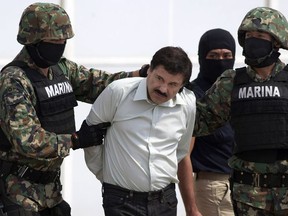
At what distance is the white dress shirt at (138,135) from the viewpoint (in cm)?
639

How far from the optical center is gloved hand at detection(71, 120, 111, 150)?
255 inches

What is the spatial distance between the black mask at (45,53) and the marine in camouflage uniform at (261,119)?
104 cm

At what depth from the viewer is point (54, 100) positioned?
659cm

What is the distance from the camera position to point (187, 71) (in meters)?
6.34

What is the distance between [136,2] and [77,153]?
1288mm

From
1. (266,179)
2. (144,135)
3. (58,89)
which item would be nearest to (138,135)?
(144,135)

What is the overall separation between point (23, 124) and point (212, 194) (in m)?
1.96

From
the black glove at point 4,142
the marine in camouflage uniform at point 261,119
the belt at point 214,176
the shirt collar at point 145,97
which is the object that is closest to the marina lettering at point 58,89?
the black glove at point 4,142

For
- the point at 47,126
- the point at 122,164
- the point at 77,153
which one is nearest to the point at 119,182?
the point at 122,164

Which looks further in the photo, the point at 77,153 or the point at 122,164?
the point at 77,153

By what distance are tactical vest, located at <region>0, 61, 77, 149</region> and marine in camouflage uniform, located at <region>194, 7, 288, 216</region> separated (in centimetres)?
Answer: 94

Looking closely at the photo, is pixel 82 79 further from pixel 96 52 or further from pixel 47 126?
pixel 96 52

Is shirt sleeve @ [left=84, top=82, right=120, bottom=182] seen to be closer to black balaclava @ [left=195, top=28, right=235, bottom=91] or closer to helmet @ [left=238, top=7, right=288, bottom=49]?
helmet @ [left=238, top=7, right=288, bottom=49]

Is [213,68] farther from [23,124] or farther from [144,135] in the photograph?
[23,124]
